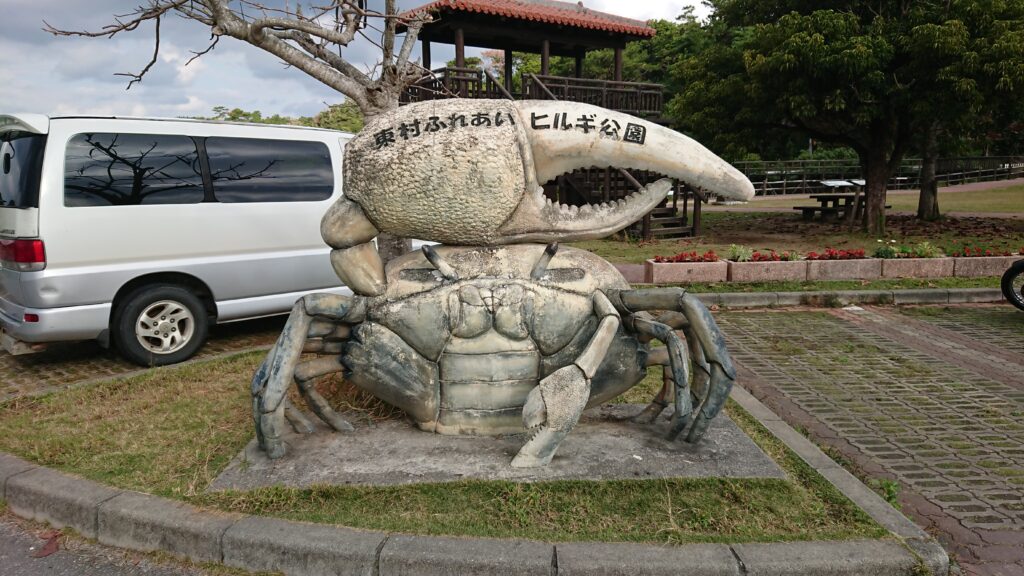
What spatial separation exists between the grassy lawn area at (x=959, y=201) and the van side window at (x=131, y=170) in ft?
67.5

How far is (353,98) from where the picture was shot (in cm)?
477

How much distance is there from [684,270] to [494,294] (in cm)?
576

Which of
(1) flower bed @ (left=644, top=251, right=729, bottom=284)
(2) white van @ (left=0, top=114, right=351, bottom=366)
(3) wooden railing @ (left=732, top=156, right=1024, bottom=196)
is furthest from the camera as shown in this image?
(3) wooden railing @ (left=732, top=156, right=1024, bottom=196)

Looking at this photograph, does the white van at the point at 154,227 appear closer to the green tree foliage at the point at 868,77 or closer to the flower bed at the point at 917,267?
the flower bed at the point at 917,267

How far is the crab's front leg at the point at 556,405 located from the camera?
10.8ft

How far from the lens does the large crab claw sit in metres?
3.38

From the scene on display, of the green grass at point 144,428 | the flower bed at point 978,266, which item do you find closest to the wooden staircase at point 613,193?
the flower bed at point 978,266

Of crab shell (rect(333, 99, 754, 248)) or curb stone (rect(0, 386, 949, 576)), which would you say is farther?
crab shell (rect(333, 99, 754, 248))

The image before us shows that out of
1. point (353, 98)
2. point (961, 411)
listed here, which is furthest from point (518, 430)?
point (961, 411)

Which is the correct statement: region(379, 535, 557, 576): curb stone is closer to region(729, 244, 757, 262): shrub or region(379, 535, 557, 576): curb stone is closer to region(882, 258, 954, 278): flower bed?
region(729, 244, 757, 262): shrub

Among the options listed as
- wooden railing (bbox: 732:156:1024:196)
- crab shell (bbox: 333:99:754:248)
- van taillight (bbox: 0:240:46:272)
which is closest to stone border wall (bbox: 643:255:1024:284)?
crab shell (bbox: 333:99:754:248)

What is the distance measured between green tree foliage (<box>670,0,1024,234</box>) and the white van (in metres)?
9.82

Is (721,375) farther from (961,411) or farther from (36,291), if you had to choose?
(36,291)

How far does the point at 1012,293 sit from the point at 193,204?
850cm
